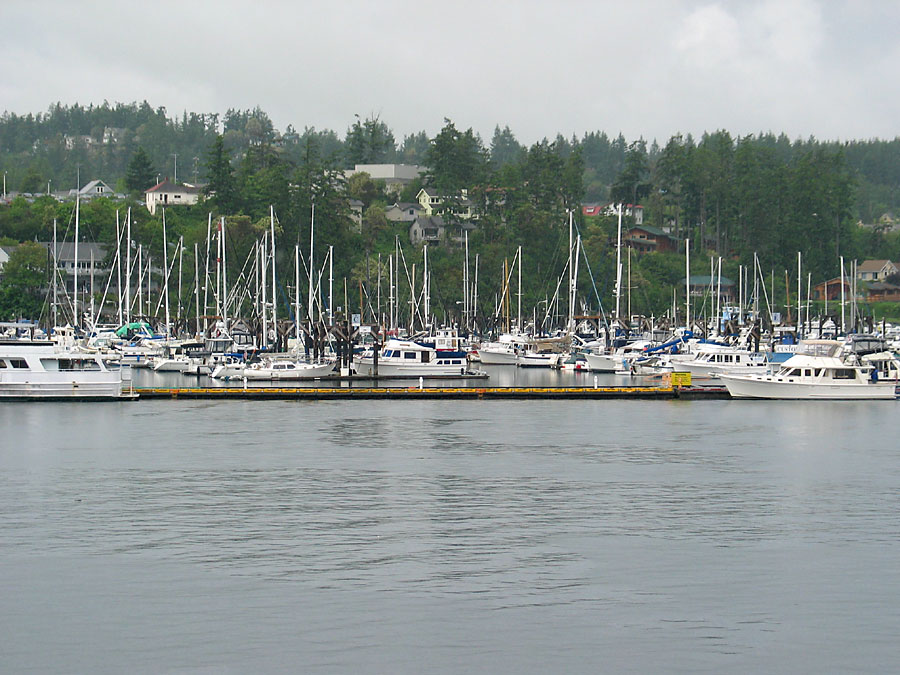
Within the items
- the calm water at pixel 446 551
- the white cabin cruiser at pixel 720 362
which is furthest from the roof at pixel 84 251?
the calm water at pixel 446 551

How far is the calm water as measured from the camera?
28.4 meters

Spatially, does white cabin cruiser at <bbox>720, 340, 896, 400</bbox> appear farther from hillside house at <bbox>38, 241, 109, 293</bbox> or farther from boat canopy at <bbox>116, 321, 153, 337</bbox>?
hillside house at <bbox>38, 241, 109, 293</bbox>

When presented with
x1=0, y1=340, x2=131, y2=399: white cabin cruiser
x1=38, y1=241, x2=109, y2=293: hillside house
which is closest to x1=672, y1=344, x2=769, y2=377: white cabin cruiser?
x1=0, y1=340, x2=131, y2=399: white cabin cruiser

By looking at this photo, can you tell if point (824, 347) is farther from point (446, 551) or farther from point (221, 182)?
point (221, 182)

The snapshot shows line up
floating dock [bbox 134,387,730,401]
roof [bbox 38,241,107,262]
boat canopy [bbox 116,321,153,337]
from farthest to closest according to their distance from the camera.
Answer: roof [bbox 38,241,107,262] → boat canopy [bbox 116,321,153,337] → floating dock [bbox 134,387,730,401]

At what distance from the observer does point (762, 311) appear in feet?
613

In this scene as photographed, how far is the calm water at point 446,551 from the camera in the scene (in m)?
28.4

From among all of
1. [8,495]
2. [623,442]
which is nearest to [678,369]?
[623,442]

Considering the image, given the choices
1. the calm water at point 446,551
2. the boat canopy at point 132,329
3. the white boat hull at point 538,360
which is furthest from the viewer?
the boat canopy at point 132,329

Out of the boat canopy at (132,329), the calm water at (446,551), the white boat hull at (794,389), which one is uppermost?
the boat canopy at (132,329)

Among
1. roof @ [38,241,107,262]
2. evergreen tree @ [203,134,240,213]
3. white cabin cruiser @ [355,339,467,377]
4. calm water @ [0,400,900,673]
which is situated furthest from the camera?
evergreen tree @ [203,134,240,213]

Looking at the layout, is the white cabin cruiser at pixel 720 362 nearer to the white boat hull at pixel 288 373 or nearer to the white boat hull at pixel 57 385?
→ the white boat hull at pixel 288 373

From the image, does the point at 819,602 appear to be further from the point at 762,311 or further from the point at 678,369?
the point at 762,311

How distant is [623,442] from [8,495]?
28917 mm
